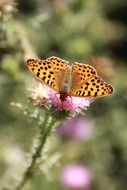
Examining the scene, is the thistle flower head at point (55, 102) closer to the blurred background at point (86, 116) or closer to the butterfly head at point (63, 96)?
the butterfly head at point (63, 96)

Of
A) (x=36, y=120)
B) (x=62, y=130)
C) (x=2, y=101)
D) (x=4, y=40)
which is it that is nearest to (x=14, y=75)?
→ (x=4, y=40)

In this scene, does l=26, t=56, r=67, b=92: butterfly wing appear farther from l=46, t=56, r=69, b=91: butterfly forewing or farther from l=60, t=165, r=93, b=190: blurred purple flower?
l=60, t=165, r=93, b=190: blurred purple flower

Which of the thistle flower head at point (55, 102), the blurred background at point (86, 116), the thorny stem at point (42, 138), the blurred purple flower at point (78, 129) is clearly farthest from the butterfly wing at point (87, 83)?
the blurred purple flower at point (78, 129)

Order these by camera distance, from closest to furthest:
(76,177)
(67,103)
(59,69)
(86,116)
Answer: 1. (59,69)
2. (67,103)
3. (86,116)
4. (76,177)

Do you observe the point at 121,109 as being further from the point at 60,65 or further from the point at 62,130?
the point at 60,65

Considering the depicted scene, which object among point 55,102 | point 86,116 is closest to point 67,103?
point 55,102

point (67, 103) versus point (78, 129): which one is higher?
point (67, 103)

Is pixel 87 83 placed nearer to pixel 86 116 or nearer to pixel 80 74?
pixel 80 74
